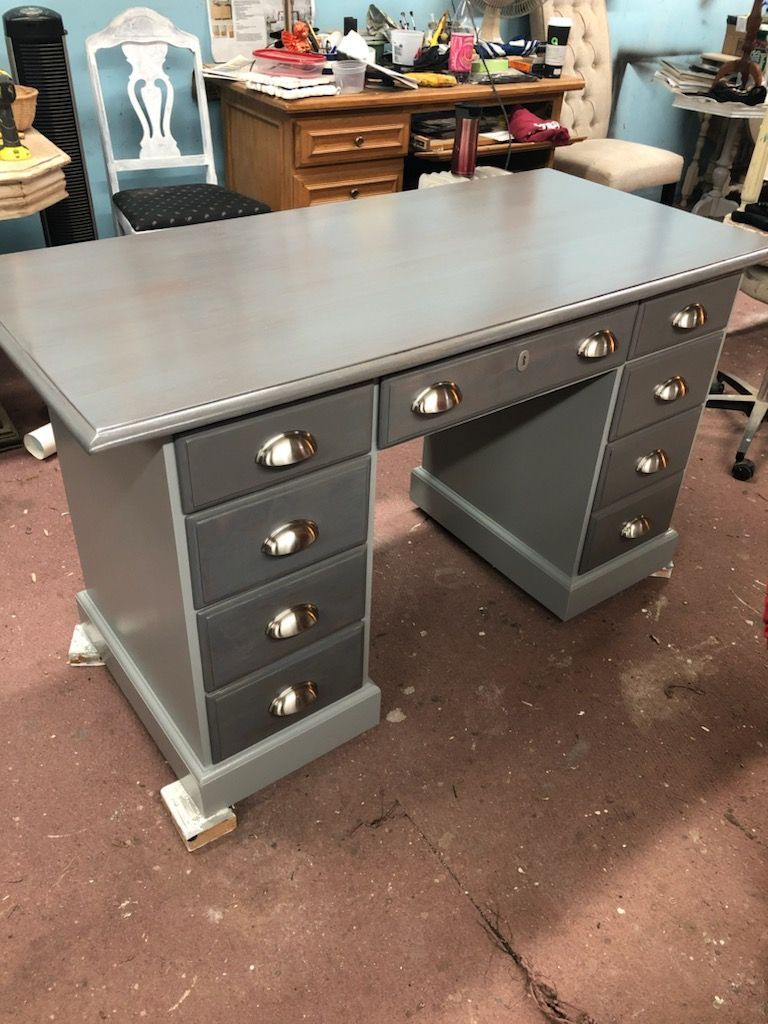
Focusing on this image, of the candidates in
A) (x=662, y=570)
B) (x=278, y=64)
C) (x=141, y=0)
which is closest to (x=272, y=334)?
(x=662, y=570)

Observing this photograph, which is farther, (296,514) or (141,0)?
(141,0)

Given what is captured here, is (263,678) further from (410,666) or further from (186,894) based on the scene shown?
(410,666)

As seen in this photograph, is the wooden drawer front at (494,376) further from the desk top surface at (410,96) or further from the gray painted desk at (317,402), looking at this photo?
the desk top surface at (410,96)

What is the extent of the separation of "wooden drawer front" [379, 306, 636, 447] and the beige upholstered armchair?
7.82ft

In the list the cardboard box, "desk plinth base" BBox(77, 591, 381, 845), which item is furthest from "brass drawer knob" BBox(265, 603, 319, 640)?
the cardboard box

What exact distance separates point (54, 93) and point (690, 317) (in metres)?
1.98

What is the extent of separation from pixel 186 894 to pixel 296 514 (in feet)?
2.21

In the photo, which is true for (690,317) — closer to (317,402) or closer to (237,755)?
(317,402)

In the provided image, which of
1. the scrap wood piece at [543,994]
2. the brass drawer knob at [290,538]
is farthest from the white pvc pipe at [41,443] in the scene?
the scrap wood piece at [543,994]

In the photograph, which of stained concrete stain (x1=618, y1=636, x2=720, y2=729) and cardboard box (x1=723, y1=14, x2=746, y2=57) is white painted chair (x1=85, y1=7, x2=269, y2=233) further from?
cardboard box (x1=723, y1=14, x2=746, y2=57)

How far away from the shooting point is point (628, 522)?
1.92 meters

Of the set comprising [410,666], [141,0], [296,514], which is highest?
[141,0]

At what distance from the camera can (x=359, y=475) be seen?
4.23ft

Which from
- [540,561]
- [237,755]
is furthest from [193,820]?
[540,561]
